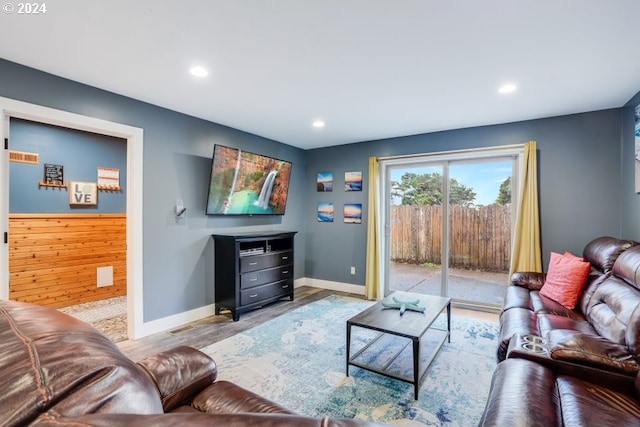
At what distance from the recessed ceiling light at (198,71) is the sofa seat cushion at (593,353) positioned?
301 cm

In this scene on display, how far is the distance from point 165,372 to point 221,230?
275cm

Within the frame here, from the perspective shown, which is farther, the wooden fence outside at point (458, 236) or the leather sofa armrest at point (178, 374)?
the wooden fence outside at point (458, 236)

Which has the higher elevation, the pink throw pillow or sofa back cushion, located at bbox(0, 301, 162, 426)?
sofa back cushion, located at bbox(0, 301, 162, 426)

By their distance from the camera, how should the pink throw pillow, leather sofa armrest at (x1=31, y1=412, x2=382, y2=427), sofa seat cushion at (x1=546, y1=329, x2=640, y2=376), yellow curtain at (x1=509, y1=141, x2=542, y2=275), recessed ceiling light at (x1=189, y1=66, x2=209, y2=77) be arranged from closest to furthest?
1. leather sofa armrest at (x1=31, y1=412, x2=382, y2=427)
2. sofa seat cushion at (x1=546, y1=329, x2=640, y2=376)
3. recessed ceiling light at (x1=189, y1=66, x2=209, y2=77)
4. the pink throw pillow
5. yellow curtain at (x1=509, y1=141, x2=542, y2=275)

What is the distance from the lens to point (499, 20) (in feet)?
5.86

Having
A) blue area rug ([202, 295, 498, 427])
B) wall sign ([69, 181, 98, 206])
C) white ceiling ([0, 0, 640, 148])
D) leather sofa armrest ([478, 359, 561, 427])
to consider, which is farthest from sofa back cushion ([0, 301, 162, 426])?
wall sign ([69, 181, 98, 206])

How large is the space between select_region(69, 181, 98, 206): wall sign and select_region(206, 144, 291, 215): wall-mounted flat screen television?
1995mm

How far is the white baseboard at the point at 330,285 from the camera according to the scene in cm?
486

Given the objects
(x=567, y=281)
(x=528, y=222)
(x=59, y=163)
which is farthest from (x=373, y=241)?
(x=59, y=163)

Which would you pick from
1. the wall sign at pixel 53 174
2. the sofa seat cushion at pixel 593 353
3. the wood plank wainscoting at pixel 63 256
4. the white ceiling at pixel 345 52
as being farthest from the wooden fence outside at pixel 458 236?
the wall sign at pixel 53 174

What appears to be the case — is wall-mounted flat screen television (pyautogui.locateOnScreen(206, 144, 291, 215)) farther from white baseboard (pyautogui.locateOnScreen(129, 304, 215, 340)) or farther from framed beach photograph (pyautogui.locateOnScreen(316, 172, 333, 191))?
white baseboard (pyautogui.locateOnScreen(129, 304, 215, 340))

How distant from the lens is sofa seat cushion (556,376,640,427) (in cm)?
116

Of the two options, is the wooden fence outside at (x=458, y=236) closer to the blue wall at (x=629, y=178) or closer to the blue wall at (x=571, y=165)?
the blue wall at (x=571, y=165)

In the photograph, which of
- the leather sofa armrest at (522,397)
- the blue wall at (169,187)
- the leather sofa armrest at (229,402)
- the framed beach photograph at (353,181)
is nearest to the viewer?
the leather sofa armrest at (522,397)
